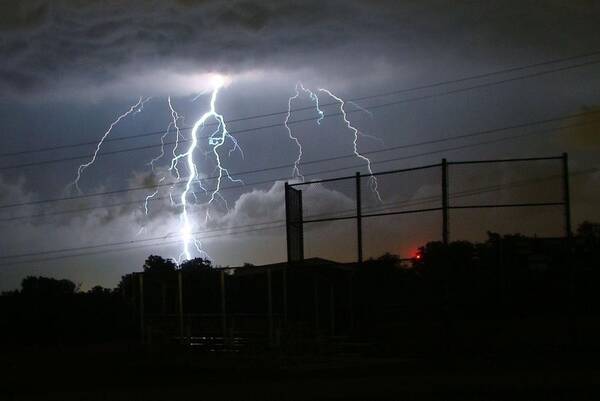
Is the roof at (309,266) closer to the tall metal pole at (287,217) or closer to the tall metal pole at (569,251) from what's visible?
the tall metal pole at (287,217)

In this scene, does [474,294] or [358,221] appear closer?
[474,294]

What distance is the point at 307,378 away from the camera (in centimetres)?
1847

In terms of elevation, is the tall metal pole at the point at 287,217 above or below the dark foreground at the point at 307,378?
above

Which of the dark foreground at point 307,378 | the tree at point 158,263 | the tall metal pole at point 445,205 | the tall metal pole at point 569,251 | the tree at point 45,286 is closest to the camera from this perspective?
the dark foreground at point 307,378

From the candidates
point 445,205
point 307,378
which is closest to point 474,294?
point 445,205

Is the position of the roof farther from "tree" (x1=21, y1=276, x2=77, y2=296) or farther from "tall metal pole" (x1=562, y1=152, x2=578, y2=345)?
"tree" (x1=21, y1=276, x2=77, y2=296)

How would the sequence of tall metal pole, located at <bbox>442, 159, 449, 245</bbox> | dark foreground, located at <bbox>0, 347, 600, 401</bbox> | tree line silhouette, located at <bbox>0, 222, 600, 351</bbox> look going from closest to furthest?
dark foreground, located at <bbox>0, 347, 600, 401</bbox> → tree line silhouette, located at <bbox>0, 222, 600, 351</bbox> → tall metal pole, located at <bbox>442, 159, 449, 245</bbox>

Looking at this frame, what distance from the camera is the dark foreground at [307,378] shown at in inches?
595

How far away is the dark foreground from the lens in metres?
15.1

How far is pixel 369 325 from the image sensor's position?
88.8 feet

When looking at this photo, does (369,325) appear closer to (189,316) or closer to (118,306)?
(189,316)

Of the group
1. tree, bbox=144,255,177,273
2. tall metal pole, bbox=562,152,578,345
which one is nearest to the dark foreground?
tall metal pole, bbox=562,152,578,345

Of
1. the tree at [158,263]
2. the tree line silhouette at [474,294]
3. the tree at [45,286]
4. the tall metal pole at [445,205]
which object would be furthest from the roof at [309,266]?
the tree at [158,263]

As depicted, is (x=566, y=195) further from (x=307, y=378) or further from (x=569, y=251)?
(x=307, y=378)
